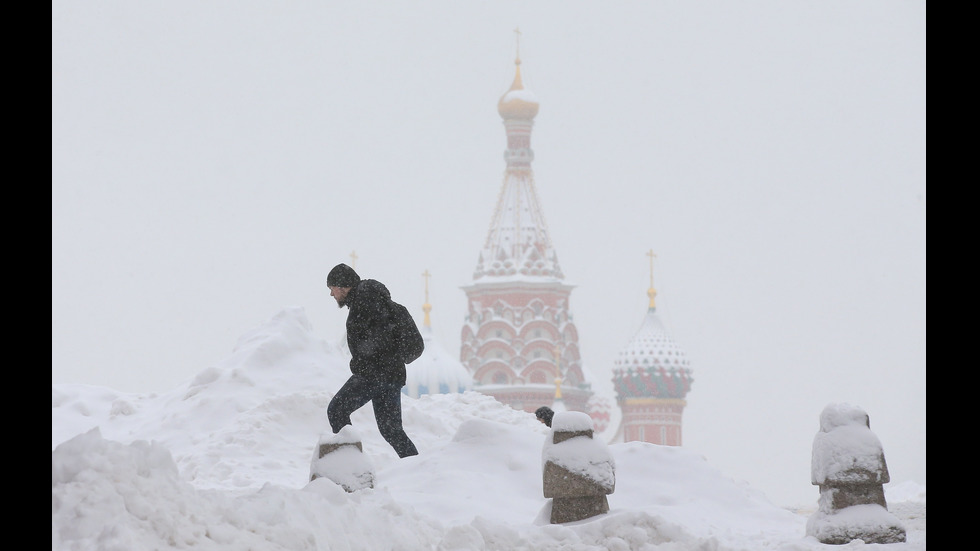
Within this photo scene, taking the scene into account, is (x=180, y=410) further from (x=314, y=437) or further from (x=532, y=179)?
(x=532, y=179)

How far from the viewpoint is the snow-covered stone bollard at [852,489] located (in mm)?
6828

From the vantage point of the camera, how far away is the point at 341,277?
8.05 m

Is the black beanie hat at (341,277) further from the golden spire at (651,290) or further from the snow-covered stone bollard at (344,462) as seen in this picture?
the golden spire at (651,290)

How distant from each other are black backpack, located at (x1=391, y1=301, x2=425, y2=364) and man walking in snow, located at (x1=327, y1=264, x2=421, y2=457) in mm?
23

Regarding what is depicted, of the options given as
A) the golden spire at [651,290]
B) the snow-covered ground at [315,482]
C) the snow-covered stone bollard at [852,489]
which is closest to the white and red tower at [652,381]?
the golden spire at [651,290]

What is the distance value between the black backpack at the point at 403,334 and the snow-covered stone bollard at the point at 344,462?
96 centimetres

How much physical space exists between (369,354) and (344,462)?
3.43 feet

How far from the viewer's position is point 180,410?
12.7m

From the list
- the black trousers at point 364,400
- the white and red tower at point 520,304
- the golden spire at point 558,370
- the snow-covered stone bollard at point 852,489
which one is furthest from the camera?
the white and red tower at point 520,304

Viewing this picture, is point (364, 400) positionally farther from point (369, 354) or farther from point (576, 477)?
point (576, 477)

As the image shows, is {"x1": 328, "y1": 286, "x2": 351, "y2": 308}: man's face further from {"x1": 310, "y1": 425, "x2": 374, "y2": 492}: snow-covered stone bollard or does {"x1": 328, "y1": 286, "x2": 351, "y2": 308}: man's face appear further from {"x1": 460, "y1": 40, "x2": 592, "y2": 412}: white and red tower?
{"x1": 460, "y1": 40, "x2": 592, "y2": 412}: white and red tower

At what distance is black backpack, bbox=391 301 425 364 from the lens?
26.3ft
